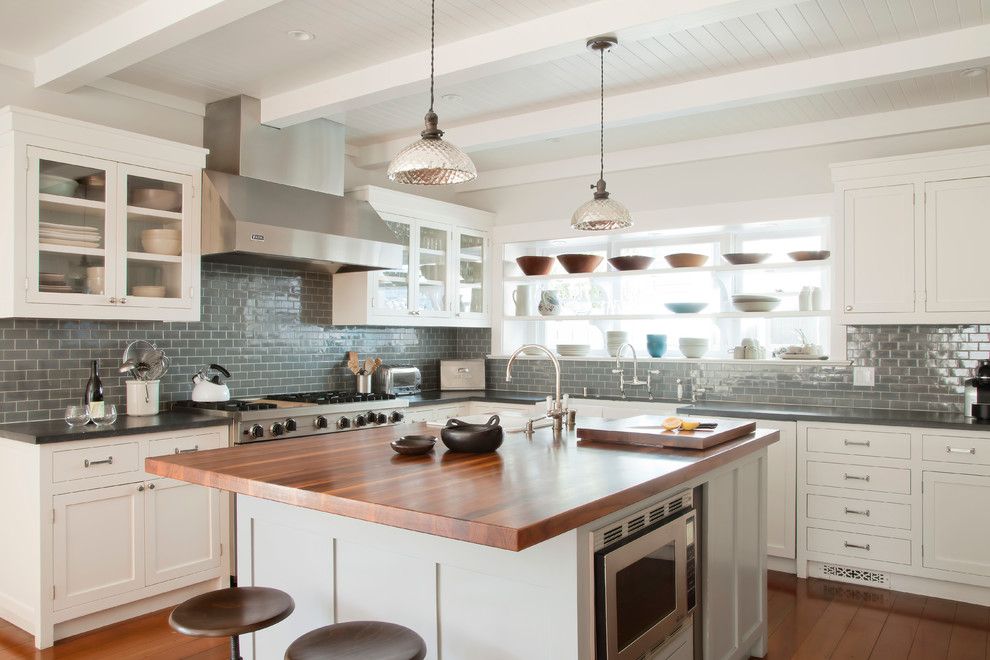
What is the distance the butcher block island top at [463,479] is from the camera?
1.77m

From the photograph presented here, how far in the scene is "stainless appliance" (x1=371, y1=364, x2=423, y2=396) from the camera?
19.0 feet

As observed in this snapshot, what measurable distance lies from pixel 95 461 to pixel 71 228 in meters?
1.20

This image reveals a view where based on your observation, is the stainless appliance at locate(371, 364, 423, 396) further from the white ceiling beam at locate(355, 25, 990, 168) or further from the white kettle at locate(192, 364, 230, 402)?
the white ceiling beam at locate(355, 25, 990, 168)

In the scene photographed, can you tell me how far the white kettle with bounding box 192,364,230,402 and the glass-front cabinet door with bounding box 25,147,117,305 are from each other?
0.79 metres

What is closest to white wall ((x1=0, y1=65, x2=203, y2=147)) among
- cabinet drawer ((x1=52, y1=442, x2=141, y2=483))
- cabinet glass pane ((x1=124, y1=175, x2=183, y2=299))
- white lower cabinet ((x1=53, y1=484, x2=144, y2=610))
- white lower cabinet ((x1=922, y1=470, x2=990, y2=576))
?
cabinet glass pane ((x1=124, y1=175, x2=183, y2=299))

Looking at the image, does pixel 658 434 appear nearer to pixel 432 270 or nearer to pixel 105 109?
pixel 432 270

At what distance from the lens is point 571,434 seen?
3.30 m

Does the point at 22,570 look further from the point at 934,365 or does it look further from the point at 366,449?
the point at 934,365

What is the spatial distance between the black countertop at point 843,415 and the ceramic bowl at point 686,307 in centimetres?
76

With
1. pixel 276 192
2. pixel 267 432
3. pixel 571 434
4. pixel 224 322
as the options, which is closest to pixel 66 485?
pixel 267 432

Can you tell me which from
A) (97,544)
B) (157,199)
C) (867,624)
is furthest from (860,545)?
(157,199)

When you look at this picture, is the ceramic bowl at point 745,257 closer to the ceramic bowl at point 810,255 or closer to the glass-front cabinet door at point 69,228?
the ceramic bowl at point 810,255

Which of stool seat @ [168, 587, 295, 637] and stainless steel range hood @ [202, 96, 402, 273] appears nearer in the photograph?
stool seat @ [168, 587, 295, 637]

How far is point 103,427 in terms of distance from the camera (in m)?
3.67
